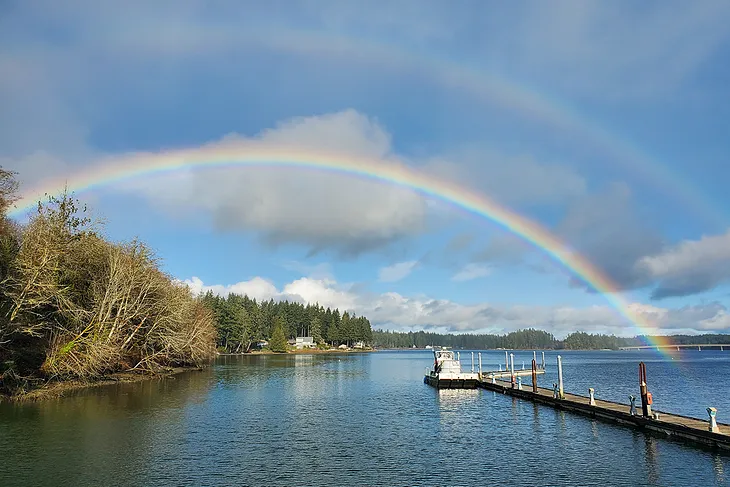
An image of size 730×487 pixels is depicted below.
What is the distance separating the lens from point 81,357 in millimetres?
52125

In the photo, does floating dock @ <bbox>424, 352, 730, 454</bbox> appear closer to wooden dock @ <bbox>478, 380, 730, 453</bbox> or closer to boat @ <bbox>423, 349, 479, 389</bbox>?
wooden dock @ <bbox>478, 380, 730, 453</bbox>

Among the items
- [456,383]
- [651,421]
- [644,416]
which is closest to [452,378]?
[456,383]

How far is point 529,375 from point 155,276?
68471mm

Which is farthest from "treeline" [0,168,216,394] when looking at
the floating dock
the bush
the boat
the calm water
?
the floating dock

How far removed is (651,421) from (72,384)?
2179 inches

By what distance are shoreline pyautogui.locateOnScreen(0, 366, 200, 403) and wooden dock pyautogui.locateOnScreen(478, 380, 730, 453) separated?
4691 centimetres

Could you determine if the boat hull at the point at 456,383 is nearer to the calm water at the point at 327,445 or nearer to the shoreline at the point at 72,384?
the calm water at the point at 327,445

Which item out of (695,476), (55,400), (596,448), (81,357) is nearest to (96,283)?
(81,357)

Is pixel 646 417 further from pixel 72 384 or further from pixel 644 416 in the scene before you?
pixel 72 384

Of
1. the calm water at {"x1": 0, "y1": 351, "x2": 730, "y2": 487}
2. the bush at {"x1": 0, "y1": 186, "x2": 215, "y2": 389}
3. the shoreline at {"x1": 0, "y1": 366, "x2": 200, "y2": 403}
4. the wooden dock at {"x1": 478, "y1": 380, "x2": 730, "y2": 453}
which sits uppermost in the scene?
the bush at {"x1": 0, "y1": 186, "x2": 215, "y2": 389}

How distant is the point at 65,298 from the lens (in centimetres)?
4869

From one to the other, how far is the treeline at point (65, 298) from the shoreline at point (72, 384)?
2.61 feet

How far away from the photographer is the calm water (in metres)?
24.2

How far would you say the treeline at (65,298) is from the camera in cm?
4353
